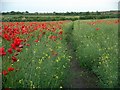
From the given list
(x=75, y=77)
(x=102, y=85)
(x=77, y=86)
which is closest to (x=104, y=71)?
(x=102, y=85)

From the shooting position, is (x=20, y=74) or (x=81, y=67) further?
(x=81, y=67)

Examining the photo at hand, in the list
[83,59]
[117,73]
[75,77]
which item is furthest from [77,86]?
[83,59]

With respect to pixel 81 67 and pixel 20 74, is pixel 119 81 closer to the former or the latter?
pixel 20 74

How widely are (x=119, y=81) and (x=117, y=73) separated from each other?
181mm

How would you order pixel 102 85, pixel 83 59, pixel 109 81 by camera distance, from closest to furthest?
pixel 109 81 < pixel 102 85 < pixel 83 59

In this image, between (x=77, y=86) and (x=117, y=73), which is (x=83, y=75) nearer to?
(x=77, y=86)

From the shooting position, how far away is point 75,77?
7930 millimetres

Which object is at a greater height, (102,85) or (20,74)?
(20,74)

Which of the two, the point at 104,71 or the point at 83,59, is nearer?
the point at 104,71

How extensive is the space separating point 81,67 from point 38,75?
12.6 feet

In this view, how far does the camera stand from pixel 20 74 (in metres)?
5.41

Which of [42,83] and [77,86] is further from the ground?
[42,83]

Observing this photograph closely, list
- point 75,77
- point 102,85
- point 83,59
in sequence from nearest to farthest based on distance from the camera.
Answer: point 102,85 < point 75,77 < point 83,59

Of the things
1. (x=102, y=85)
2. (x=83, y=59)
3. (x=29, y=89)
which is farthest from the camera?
(x=83, y=59)
